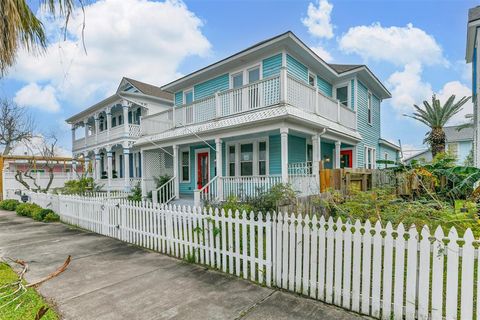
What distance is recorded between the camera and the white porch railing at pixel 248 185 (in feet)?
28.9

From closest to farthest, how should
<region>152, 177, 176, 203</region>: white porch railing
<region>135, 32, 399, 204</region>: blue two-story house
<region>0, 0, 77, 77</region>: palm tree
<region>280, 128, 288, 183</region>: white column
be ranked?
1. <region>0, 0, 77, 77</region>: palm tree
2. <region>280, 128, 288, 183</region>: white column
3. <region>135, 32, 399, 204</region>: blue two-story house
4. <region>152, 177, 176, 203</region>: white porch railing

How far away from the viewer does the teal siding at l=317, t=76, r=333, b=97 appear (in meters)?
13.2

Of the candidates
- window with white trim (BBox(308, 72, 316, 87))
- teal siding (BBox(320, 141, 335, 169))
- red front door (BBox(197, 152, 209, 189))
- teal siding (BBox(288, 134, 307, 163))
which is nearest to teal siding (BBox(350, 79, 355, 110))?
teal siding (BBox(320, 141, 335, 169))

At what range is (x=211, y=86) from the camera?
13383 mm

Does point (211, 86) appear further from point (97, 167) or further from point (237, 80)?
point (97, 167)

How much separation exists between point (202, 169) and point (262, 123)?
5983 millimetres

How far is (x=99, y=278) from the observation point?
4621 mm

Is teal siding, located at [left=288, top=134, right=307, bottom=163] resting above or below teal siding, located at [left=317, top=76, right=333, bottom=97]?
below

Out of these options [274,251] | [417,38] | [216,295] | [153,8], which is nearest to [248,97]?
[153,8]

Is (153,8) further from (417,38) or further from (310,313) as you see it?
(417,38)

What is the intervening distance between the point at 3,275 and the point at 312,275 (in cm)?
555

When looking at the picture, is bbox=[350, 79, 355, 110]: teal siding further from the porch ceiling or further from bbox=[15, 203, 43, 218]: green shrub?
bbox=[15, 203, 43, 218]: green shrub

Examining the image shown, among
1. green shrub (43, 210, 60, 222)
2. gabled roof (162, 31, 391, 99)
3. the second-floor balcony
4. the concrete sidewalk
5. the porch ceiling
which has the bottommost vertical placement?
green shrub (43, 210, 60, 222)

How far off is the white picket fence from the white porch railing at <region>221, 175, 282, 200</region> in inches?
127
